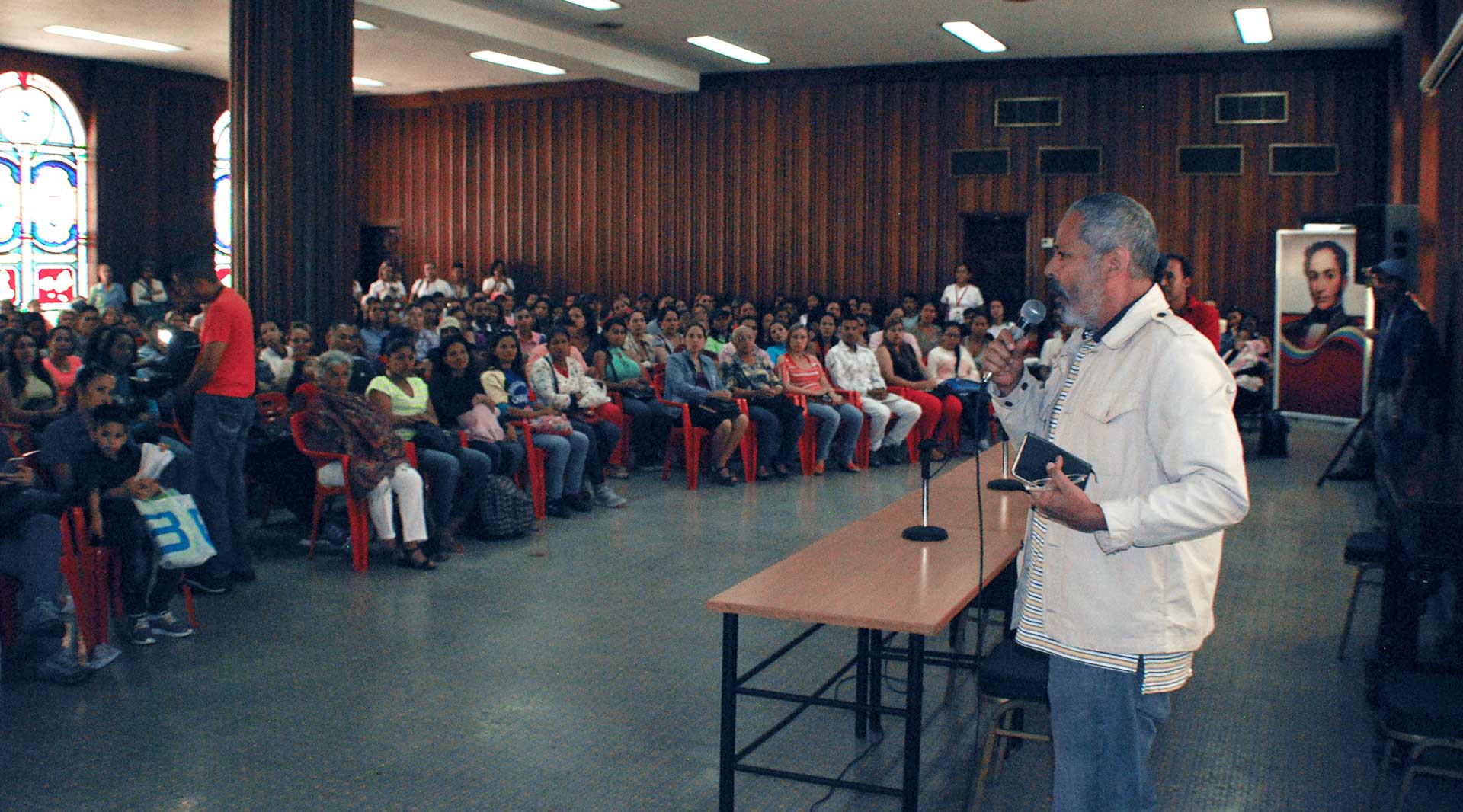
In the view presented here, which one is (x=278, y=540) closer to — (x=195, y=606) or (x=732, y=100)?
(x=195, y=606)

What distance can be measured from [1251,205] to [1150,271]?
1259cm

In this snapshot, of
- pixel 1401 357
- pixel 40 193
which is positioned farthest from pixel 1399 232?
pixel 40 193

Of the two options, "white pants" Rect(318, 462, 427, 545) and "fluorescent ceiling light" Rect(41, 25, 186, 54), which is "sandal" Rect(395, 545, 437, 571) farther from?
"fluorescent ceiling light" Rect(41, 25, 186, 54)

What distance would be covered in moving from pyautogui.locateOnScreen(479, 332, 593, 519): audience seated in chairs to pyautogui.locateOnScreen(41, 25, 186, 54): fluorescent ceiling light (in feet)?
27.2

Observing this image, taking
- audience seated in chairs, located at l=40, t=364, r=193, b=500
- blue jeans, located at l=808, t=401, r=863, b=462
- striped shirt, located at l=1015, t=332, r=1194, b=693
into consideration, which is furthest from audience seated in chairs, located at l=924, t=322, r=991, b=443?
striped shirt, located at l=1015, t=332, r=1194, b=693

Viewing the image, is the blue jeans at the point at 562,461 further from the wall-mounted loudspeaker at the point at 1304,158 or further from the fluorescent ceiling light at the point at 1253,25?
the wall-mounted loudspeaker at the point at 1304,158

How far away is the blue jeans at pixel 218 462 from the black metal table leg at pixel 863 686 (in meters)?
2.97

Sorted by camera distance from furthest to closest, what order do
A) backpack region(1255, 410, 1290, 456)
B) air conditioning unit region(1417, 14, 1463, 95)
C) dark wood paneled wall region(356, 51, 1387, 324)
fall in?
dark wood paneled wall region(356, 51, 1387, 324) < backpack region(1255, 410, 1290, 456) < air conditioning unit region(1417, 14, 1463, 95)

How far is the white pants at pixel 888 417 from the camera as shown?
9.55 meters

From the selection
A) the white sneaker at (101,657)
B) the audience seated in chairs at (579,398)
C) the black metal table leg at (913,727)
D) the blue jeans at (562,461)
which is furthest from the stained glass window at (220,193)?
the black metal table leg at (913,727)

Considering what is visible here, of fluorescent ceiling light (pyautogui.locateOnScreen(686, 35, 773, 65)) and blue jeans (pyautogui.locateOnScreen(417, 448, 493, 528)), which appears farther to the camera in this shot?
fluorescent ceiling light (pyautogui.locateOnScreen(686, 35, 773, 65))

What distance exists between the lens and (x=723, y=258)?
1598 cm

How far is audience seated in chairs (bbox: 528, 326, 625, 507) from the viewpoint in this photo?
775cm

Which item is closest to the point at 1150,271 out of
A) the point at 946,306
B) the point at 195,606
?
the point at 195,606
